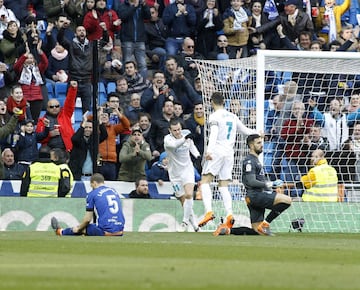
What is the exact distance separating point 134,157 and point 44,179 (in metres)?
2.15

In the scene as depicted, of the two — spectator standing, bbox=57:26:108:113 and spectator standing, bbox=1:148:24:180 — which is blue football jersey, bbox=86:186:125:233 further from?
spectator standing, bbox=57:26:108:113

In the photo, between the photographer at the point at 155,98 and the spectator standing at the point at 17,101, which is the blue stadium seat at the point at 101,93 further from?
the spectator standing at the point at 17,101

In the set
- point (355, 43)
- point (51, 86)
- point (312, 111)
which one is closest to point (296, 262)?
point (312, 111)

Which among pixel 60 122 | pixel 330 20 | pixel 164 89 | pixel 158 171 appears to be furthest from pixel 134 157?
pixel 330 20

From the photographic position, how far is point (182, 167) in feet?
73.7

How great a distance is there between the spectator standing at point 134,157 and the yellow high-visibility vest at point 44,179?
183 centimetres

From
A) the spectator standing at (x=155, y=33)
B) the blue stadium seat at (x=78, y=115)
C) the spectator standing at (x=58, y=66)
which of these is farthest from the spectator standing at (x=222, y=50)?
the blue stadium seat at (x=78, y=115)

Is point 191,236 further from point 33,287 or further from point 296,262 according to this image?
point 33,287

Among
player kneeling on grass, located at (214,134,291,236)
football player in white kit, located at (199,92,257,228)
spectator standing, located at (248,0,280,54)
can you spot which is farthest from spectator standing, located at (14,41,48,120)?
player kneeling on grass, located at (214,134,291,236)

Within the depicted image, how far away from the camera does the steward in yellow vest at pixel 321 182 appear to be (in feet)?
77.0

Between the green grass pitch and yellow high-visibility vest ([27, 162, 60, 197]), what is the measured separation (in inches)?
117

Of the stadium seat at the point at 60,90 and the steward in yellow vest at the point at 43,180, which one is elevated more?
the stadium seat at the point at 60,90

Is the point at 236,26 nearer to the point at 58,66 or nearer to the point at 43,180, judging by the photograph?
the point at 58,66

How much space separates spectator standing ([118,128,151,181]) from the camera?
24.0 metres
